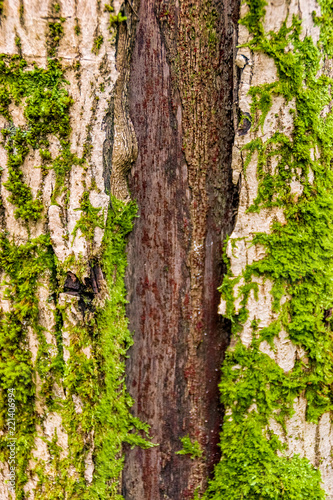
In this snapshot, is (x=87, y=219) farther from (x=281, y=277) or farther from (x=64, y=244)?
(x=281, y=277)

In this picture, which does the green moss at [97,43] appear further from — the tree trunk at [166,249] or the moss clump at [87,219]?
the moss clump at [87,219]

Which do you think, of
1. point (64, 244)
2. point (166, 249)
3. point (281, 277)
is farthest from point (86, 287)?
point (281, 277)

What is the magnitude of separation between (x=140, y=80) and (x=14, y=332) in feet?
4.00

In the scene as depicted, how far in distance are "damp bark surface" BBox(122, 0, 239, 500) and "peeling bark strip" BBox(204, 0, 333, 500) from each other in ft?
0.37

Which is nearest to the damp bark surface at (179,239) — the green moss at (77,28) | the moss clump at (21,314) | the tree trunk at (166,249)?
the tree trunk at (166,249)

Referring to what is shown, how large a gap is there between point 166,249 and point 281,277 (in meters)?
0.51

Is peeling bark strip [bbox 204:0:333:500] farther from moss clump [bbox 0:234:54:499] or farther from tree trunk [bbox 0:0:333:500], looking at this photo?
moss clump [bbox 0:234:54:499]

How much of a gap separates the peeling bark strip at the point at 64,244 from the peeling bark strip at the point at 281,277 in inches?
19.1

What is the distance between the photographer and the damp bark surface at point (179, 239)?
1.45m

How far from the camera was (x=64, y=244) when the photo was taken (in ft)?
4.62

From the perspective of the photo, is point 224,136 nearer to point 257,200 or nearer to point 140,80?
point 257,200

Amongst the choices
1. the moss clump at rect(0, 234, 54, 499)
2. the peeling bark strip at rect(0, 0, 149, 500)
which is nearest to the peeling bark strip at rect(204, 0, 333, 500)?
the peeling bark strip at rect(0, 0, 149, 500)

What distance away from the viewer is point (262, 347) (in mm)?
1432

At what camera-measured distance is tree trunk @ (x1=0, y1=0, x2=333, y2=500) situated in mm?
1348
